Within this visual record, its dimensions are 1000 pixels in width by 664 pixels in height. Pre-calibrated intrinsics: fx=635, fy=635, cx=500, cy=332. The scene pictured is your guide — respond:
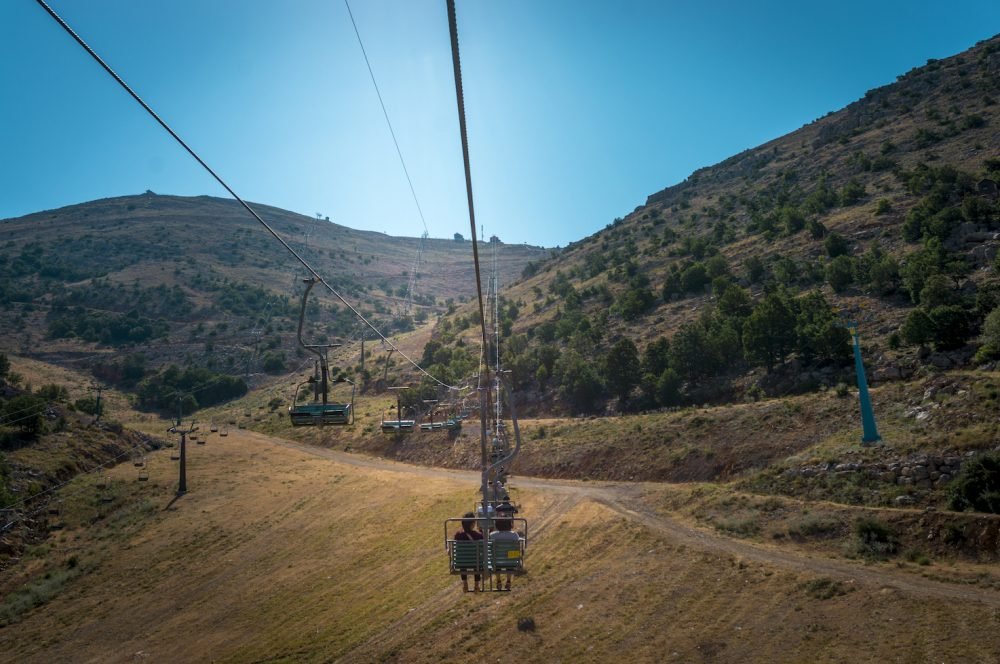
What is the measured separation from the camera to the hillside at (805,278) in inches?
1951

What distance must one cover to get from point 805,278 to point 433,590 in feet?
176

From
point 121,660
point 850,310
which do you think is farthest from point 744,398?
point 121,660

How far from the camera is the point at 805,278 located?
6700 centimetres

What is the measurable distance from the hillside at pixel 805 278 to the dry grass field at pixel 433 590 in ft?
63.8

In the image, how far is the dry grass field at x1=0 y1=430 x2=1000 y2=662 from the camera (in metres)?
22.6

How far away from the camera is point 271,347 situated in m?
122

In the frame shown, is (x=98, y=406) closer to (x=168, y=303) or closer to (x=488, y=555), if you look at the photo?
(x=488, y=555)

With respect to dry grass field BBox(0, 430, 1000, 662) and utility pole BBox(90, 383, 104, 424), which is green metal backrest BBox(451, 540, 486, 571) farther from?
utility pole BBox(90, 383, 104, 424)

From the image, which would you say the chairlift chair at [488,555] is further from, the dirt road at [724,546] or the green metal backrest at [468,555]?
the dirt road at [724,546]

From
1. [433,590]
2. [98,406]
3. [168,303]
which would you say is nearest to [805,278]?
[433,590]

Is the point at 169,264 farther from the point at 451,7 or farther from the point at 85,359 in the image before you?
the point at 451,7

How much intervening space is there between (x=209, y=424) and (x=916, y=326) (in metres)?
81.3

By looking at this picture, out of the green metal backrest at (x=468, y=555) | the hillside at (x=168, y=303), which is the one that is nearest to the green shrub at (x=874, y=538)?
the green metal backrest at (x=468, y=555)

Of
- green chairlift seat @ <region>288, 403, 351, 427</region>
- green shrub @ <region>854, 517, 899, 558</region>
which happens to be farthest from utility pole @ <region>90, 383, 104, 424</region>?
green shrub @ <region>854, 517, 899, 558</region>
